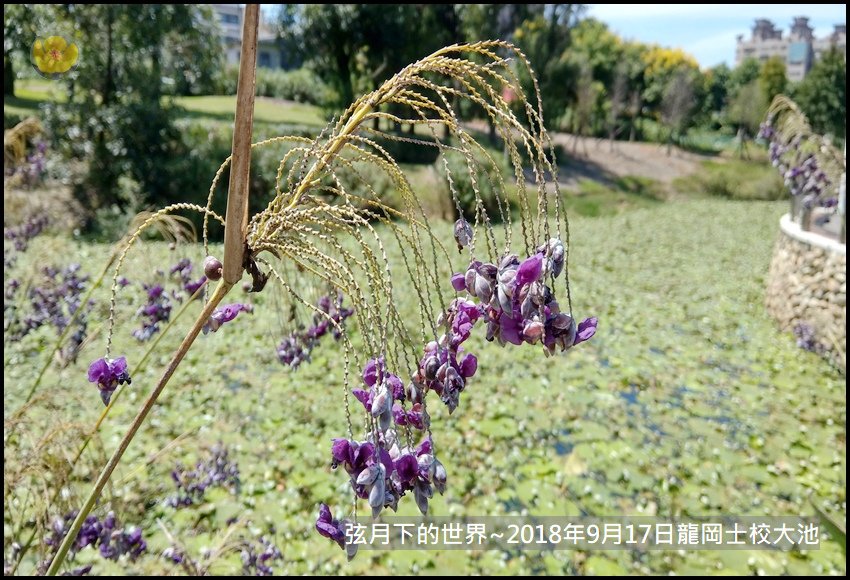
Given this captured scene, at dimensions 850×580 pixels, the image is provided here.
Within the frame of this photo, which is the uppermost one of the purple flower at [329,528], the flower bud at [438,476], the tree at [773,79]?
the tree at [773,79]

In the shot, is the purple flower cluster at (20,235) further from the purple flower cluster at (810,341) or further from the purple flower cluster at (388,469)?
the purple flower cluster at (810,341)

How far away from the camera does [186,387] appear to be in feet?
15.8

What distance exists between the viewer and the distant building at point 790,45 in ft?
202

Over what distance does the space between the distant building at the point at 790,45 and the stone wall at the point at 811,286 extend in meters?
51.7

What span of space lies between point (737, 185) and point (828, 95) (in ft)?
27.2

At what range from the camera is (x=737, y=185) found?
57.9 ft

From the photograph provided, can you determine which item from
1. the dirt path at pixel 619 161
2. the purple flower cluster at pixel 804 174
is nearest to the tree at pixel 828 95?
the dirt path at pixel 619 161

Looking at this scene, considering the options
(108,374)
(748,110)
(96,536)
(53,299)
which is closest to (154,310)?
(96,536)

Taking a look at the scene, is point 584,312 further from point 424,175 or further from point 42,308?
point 424,175

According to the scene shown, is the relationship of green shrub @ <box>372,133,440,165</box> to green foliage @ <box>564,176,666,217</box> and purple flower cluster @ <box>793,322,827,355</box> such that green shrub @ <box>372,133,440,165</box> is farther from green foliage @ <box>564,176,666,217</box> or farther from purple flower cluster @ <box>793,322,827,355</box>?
purple flower cluster @ <box>793,322,827,355</box>

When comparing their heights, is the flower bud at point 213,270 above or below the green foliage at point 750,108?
below

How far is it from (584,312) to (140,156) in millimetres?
7469

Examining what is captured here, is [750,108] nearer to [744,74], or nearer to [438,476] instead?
[744,74]

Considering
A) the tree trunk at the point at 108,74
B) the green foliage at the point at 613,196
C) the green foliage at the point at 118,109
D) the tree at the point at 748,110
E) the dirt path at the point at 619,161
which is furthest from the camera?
the tree at the point at 748,110
